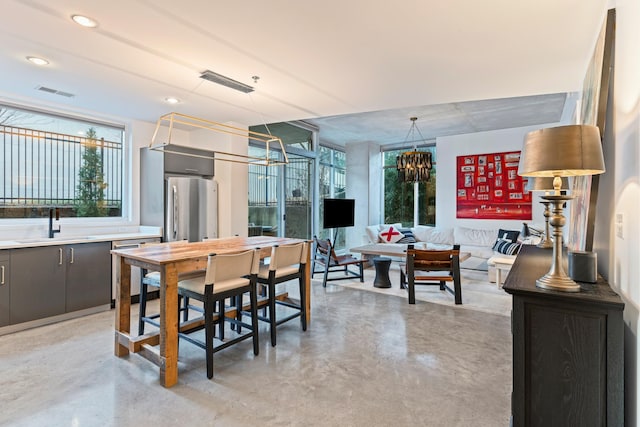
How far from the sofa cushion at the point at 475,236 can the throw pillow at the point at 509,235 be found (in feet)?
0.75

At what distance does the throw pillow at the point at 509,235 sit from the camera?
19.6 feet

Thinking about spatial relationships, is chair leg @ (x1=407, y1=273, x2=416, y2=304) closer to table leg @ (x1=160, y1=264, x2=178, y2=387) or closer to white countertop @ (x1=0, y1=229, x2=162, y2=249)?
table leg @ (x1=160, y1=264, x2=178, y2=387)

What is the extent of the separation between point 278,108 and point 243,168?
1.31 metres

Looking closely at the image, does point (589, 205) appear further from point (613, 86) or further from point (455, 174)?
point (455, 174)

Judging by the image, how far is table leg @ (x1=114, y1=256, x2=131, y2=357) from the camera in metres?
2.80

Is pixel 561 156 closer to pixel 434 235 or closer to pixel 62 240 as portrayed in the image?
pixel 62 240

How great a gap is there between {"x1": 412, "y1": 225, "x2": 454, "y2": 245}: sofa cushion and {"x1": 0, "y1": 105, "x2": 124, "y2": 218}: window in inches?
218

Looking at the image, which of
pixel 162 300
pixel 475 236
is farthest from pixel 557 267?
pixel 475 236

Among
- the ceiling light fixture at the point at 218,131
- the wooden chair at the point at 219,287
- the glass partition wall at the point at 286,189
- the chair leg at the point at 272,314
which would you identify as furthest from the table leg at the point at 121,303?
the glass partition wall at the point at 286,189

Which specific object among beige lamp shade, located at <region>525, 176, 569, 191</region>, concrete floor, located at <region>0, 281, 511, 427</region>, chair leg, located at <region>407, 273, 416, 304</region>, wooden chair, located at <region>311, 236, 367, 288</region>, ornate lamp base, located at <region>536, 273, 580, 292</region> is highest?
beige lamp shade, located at <region>525, 176, 569, 191</region>

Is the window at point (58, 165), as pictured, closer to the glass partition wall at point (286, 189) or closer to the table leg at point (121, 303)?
the glass partition wall at point (286, 189)

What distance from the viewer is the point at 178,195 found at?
4.58 m

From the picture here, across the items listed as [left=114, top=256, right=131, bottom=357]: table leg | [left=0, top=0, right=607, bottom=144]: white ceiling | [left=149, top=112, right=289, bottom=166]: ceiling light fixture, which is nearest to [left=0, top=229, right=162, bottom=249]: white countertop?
[left=149, top=112, right=289, bottom=166]: ceiling light fixture

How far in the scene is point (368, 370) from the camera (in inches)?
102
